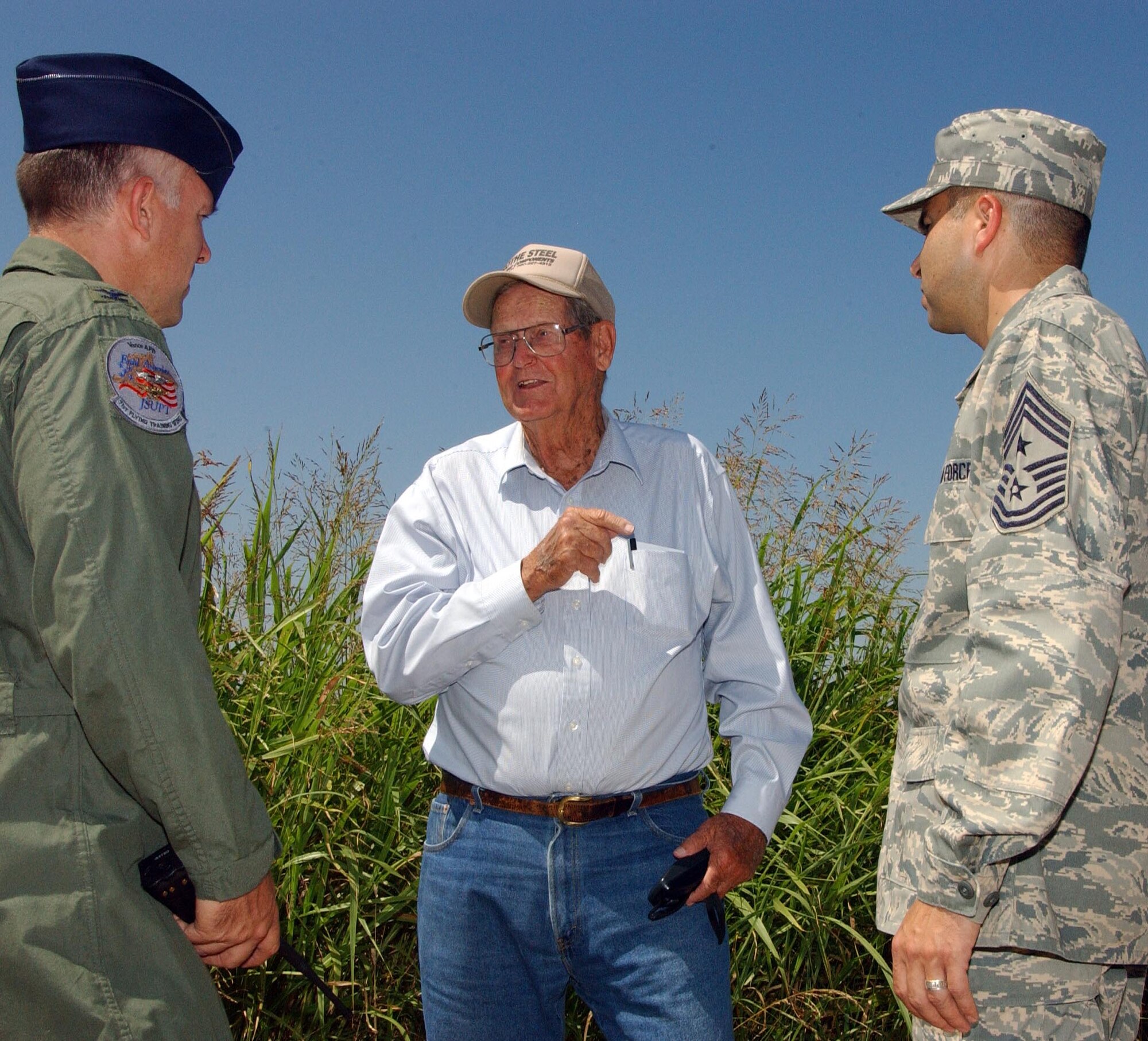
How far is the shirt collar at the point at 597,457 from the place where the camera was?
2664 millimetres

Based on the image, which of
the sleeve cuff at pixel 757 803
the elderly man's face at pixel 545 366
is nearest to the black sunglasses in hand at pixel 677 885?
the sleeve cuff at pixel 757 803

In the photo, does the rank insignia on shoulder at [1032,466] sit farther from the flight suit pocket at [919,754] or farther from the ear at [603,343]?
the ear at [603,343]

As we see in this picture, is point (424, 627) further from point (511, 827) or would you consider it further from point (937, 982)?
point (937, 982)

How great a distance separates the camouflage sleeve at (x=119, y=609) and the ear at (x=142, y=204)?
29cm

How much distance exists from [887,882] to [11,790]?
147 centimetres

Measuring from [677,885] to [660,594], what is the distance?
0.62m

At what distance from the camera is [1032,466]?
1783mm

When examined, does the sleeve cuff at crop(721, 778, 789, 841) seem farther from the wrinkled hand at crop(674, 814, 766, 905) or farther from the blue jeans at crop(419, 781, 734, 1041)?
the blue jeans at crop(419, 781, 734, 1041)

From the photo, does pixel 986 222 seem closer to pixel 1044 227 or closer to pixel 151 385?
pixel 1044 227

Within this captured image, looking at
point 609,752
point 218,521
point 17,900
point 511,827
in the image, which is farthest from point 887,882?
point 218,521

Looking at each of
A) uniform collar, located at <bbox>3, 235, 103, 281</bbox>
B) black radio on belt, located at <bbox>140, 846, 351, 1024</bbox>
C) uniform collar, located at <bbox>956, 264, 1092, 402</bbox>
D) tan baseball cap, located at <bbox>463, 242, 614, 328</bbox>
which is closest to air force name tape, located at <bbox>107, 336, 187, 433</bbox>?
uniform collar, located at <bbox>3, 235, 103, 281</bbox>

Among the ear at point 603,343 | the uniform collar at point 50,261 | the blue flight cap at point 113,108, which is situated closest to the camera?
the uniform collar at point 50,261

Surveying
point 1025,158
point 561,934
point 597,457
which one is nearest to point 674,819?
point 561,934

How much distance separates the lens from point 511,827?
235 cm
